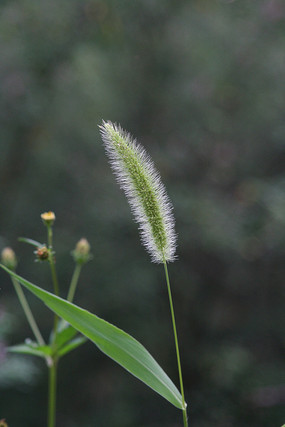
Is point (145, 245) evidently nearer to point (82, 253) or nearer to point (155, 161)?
point (82, 253)

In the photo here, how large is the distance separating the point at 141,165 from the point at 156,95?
398cm

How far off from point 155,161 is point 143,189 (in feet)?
12.3

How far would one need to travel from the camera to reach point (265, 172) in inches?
186

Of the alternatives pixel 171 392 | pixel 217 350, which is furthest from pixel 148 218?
pixel 217 350

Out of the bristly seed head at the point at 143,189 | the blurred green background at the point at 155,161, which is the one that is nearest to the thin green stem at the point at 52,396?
the bristly seed head at the point at 143,189

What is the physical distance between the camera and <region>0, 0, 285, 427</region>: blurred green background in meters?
4.49

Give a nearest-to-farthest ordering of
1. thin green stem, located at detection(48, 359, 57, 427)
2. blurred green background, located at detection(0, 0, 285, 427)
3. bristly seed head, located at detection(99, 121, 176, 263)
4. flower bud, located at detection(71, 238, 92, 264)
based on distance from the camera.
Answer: bristly seed head, located at detection(99, 121, 176, 263) → thin green stem, located at detection(48, 359, 57, 427) → flower bud, located at detection(71, 238, 92, 264) → blurred green background, located at detection(0, 0, 285, 427)

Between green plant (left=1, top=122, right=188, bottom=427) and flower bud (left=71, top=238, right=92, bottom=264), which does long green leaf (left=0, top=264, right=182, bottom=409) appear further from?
flower bud (left=71, top=238, right=92, bottom=264)

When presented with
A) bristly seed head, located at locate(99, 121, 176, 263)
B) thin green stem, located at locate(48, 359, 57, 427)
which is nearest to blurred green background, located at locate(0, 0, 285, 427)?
thin green stem, located at locate(48, 359, 57, 427)

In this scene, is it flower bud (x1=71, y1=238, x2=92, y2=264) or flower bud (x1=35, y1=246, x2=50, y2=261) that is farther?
flower bud (x1=71, y1=238, x2=92, y2=264)

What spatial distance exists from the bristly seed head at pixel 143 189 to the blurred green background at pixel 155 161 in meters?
3.40

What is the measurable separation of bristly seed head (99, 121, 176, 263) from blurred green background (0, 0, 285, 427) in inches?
134

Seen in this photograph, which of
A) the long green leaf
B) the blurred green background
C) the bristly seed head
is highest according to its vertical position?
the blurred green background

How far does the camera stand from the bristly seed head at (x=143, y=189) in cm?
87
